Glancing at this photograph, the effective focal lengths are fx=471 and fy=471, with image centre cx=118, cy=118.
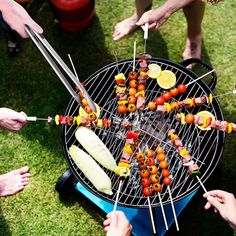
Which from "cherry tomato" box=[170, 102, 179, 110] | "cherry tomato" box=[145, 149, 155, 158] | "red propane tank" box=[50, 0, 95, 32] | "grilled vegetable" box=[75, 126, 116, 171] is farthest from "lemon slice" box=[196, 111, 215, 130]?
"red propane tank" box=[50, 0, 95, 32]

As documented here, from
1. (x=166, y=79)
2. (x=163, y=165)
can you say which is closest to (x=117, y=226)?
(x=163, y=165)

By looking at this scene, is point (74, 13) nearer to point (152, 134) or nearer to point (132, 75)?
point (132, 75)

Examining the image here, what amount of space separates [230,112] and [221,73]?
459 millimetres

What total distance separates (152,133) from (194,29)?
4.83 ft

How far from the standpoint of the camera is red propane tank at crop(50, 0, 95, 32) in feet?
15.8

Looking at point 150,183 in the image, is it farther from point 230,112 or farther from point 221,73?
point 221,73

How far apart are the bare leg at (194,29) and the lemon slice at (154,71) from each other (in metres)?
0.94

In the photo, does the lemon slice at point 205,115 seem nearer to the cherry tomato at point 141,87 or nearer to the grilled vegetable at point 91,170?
the cherry tomato at point 141,87

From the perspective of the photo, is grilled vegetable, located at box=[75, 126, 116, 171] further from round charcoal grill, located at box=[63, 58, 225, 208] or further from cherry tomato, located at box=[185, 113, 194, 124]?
cherry tomato, located at box=[185, 113, 194, 124]

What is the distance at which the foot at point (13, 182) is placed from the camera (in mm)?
3926

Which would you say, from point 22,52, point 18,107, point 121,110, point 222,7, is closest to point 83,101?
point 121,110

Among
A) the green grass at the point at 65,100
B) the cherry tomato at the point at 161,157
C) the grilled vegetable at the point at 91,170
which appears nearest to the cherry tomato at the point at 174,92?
the cherry tomato at the point at 161,157

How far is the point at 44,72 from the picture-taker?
5.05 meters

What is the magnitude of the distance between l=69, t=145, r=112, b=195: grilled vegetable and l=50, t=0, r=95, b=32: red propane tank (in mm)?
1788
